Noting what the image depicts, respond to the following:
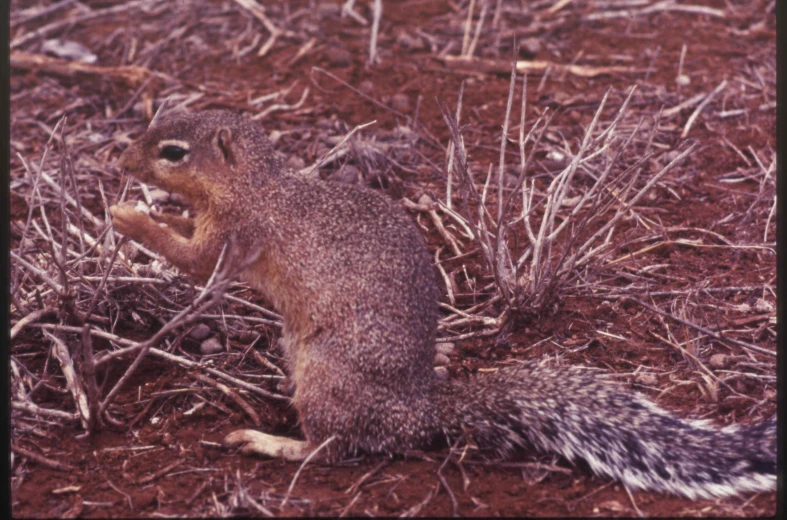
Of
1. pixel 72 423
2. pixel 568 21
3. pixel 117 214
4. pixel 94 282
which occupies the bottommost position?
pixel 72 423

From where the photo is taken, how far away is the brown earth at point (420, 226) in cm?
434

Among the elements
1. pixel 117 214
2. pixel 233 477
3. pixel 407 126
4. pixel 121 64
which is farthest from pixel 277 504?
pixel 121 64

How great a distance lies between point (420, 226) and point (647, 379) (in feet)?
7.34

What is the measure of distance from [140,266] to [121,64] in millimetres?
3385

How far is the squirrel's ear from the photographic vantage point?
4988 millimetres

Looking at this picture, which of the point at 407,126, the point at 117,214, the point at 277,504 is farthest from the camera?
the point at 407,126

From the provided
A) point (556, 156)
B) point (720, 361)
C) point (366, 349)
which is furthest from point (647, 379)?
point (556, 156)

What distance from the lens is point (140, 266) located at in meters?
6.09

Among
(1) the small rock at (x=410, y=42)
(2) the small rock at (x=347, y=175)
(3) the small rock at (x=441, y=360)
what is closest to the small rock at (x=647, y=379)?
(3) the small rock at (x=441, y=360)

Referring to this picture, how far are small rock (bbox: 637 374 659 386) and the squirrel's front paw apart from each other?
2.96 meters

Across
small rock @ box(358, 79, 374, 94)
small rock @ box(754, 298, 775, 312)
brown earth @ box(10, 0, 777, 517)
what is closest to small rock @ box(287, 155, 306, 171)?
brown earth @ box(10, 0, 777, 517)

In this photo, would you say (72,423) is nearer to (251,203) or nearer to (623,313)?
(251,203)

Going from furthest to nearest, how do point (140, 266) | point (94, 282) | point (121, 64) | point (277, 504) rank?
1. point (121, 64)
2. point (140, 266)
3. point (94, 282)
4. point (277, 504)

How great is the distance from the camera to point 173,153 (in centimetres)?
507
